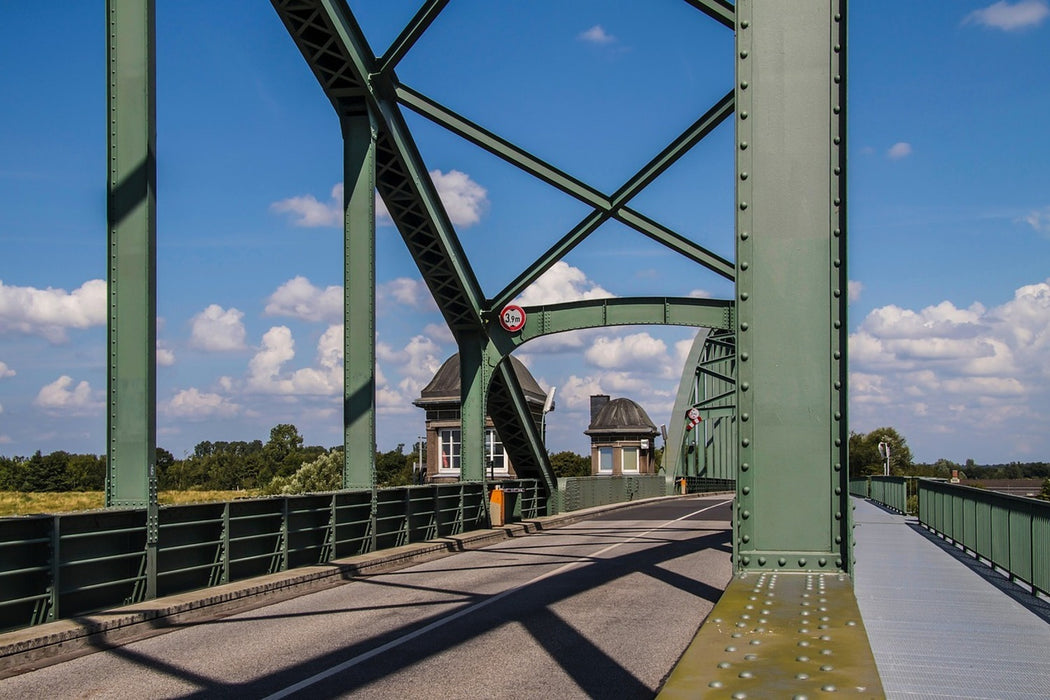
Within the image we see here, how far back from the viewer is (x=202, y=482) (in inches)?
4646

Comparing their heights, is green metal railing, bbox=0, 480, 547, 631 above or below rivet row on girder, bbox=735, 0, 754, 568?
below

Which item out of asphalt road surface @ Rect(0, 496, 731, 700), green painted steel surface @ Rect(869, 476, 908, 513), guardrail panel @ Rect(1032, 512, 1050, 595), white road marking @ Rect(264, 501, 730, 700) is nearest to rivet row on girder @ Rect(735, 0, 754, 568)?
asphalt road surface @ Rect(0, 496, 731, 700)

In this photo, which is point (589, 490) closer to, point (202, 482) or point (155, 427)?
point (155, 427)

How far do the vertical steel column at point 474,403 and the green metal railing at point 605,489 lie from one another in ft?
22.3

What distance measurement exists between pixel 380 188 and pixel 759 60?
17966 mm

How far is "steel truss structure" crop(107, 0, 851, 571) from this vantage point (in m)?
4.05

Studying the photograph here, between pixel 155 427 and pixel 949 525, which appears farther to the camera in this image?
pixel 949 525

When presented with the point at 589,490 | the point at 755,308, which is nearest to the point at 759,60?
the point at 755,308

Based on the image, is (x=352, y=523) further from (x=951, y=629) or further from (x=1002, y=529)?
(x=951, y=629)

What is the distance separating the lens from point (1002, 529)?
12.9 meters

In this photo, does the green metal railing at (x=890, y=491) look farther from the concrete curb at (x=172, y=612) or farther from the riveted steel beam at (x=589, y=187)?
the concrete curb at (x=172, y=612)

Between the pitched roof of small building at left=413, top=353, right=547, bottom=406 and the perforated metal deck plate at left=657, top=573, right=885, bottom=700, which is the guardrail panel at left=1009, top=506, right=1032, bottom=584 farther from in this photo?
the pitched roof of small building at left=413, top=353, right=547, bottom=406

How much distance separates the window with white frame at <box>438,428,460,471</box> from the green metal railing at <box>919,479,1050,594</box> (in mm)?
38442

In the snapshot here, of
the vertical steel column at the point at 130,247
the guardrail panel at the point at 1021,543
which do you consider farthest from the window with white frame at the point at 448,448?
the guardrail panel at the point at 1021,543
